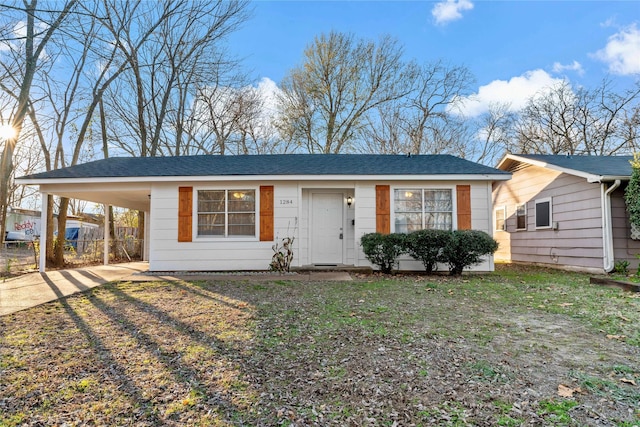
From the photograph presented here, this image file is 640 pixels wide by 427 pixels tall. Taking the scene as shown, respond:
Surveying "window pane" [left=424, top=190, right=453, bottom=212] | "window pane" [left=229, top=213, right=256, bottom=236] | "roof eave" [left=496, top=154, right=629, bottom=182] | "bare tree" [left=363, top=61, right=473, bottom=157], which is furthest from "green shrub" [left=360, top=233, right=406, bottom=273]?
"bare tree" [left=363, top=61, right=473, bottom=157]

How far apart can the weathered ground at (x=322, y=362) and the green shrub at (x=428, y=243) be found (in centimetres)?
259

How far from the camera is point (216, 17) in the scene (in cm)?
1505

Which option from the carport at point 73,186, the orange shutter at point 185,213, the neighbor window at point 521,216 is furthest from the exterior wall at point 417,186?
the carport at point 73,186

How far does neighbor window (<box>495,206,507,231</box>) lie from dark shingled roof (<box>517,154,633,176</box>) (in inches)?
93.6

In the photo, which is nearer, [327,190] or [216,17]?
[327,190]

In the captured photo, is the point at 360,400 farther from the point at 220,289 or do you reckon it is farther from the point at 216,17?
the point at 216,17

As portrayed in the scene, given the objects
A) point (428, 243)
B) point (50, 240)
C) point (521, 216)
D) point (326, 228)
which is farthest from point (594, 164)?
point (50, 240)

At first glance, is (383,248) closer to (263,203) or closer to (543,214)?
(263,203)

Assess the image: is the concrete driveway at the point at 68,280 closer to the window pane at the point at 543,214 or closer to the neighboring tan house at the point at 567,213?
the neighboring tan house at the point at 567,213

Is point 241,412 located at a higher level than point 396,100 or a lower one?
lower

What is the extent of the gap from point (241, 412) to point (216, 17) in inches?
653

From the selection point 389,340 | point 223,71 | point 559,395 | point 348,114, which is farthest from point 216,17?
point 559,395

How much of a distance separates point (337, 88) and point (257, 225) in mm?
12757

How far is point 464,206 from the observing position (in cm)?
881
